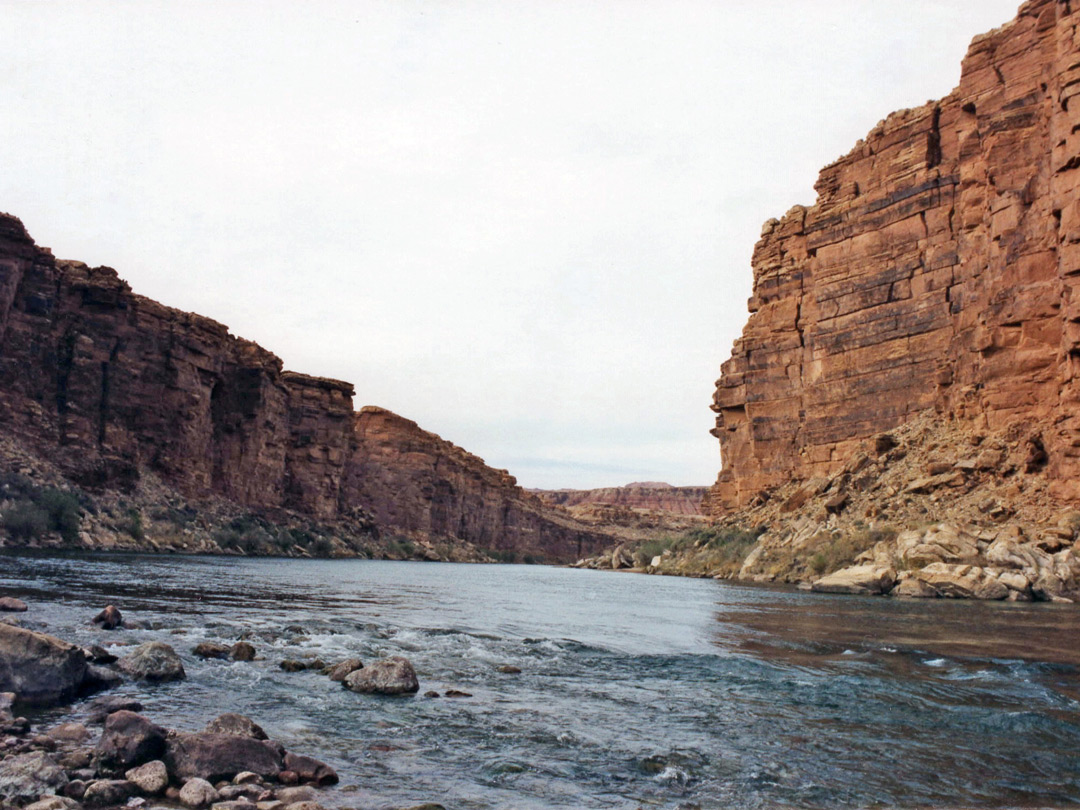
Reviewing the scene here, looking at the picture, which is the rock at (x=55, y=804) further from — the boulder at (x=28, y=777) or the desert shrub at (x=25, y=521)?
the desert shrub at (x=25, y=521)

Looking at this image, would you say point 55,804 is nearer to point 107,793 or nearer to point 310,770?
point 107,793

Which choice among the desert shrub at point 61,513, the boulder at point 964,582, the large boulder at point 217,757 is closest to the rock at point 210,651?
the large boulder at point 217,757

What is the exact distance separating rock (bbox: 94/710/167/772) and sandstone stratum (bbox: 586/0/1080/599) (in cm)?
2653

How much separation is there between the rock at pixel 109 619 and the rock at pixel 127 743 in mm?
7678

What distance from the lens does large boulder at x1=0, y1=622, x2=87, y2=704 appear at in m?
7.84

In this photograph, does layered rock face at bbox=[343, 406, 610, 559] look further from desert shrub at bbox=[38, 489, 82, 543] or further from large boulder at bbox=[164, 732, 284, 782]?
large boulder at bbox=[164, 732, 284, 782]

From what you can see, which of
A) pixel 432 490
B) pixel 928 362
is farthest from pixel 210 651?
pixel 432 490

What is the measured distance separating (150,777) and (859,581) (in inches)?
1129

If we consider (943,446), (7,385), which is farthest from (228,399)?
(943,446)

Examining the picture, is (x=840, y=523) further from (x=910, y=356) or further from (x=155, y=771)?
(x=155, y=771)

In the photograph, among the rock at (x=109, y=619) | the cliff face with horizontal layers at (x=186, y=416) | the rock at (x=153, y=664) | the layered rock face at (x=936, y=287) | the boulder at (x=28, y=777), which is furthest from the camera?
the cliff face with horizontal layers at (x=186, y=416)

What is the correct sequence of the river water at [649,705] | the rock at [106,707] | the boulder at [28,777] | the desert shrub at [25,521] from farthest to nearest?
the desert shrub at [25,521] < the rock at [106,707] < the river water at [649,705] < the boulder at [28,777]

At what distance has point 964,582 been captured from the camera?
86.7ft

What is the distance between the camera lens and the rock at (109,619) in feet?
43.1
